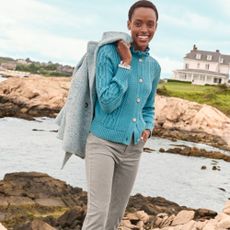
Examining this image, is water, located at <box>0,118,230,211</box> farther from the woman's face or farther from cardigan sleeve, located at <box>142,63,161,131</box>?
the woman's face

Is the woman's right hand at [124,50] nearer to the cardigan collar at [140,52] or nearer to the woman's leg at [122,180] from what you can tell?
the cardigan collar at [140,52]

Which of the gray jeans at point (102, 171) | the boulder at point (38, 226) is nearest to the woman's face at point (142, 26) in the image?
the gray jeans at point (102, 171)

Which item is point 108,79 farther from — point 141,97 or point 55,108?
point 55,108

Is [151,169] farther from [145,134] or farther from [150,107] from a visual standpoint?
[145,134]

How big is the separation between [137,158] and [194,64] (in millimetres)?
89778

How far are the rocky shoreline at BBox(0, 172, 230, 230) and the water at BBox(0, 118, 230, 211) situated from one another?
3.30 m

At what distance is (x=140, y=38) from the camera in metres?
4.29

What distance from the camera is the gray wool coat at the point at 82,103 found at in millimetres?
4203

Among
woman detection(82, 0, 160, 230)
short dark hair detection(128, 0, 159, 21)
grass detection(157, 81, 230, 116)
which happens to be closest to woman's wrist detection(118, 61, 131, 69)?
woman detection(82, 0, 160, 230)

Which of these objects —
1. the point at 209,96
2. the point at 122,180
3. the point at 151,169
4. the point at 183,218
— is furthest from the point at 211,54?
the point at 122,180

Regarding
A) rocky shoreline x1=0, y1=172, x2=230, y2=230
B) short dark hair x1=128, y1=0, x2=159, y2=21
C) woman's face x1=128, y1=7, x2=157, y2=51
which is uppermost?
short dark hair x1=128, y1=0, x2=159, y2=21

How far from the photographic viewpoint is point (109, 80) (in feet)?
13.3

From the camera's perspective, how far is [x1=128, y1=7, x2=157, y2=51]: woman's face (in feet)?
14.0

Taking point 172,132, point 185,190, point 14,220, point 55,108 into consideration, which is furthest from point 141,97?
point 55,108
